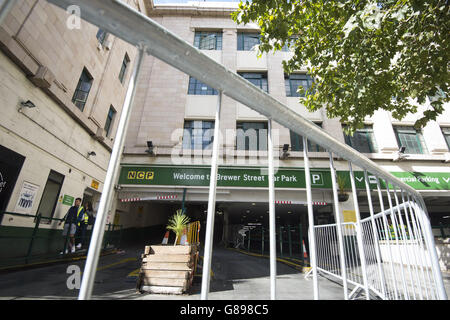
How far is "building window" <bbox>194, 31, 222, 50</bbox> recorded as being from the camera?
15.4 m

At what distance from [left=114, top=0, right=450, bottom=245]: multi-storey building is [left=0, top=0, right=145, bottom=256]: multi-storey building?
2337mm

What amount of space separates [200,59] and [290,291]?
16.2ft

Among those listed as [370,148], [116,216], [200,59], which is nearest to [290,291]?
[200,59]

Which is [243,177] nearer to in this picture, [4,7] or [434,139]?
[4,7]

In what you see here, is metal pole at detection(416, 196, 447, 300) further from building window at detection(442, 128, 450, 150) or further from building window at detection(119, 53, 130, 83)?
building window at detection(442, 128, 450, 150)

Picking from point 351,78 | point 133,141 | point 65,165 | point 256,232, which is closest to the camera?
point 351,78

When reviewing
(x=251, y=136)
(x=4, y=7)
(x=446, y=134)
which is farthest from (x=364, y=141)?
(x=4, y=7)

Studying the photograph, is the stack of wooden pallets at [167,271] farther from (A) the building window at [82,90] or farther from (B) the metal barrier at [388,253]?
(A) the building window at [82,90]

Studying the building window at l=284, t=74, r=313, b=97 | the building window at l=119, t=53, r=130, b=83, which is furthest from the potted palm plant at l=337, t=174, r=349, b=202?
the building window at l=119, t=53, r=130, b=83

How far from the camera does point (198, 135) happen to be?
12.5m

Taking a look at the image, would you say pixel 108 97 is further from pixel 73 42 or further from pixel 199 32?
pixel 199 32

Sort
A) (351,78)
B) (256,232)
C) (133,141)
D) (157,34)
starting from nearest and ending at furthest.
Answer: (157,34)
(351,78)
(133,141)
(256,232)

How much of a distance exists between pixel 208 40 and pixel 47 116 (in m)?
12.5

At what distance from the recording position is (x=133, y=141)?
12.1 meters
